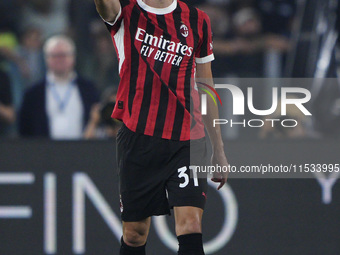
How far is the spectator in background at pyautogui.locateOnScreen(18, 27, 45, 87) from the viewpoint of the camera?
24.4 feet

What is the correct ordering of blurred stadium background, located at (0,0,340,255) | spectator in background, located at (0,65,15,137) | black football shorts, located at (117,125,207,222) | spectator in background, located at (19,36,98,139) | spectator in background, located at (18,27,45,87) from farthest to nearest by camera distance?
spectator in background, located at (18,27,45,87) → spectator in background, located at (0,65,15,137) → spectator in background, located at (19,36,98,139) → blurred stadium background, located at (0,0,340,255) → black football shorts, located at (117,125,207,222)

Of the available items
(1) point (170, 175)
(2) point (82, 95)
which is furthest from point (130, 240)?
(2) point (82, 95)

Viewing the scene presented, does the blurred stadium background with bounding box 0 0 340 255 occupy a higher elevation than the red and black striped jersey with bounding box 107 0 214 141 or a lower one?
lower

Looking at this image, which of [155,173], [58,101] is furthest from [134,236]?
[58,101]

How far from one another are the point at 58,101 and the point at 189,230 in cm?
300

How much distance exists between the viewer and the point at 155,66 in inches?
160

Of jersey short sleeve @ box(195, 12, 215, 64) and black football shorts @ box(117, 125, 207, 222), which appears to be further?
jersey short sleeve @ box(195, 12, 215, 64)

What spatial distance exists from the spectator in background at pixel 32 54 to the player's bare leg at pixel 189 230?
151 inches

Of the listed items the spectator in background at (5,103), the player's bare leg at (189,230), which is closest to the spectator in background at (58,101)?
the spectator in background at (5,103)

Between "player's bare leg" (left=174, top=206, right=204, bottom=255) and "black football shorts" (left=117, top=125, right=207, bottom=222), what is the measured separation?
0.08 meters

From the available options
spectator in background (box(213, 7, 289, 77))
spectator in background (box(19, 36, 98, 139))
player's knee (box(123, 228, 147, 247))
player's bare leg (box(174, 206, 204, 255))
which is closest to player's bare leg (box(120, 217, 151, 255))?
player's knee (box(123, 228, 147, 247))

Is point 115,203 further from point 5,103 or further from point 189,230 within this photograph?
point 189,230

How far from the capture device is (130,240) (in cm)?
423

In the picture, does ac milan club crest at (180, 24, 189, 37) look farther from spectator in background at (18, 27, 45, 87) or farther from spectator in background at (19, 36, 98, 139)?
spectator in background at (18, 27, 45, 87)
